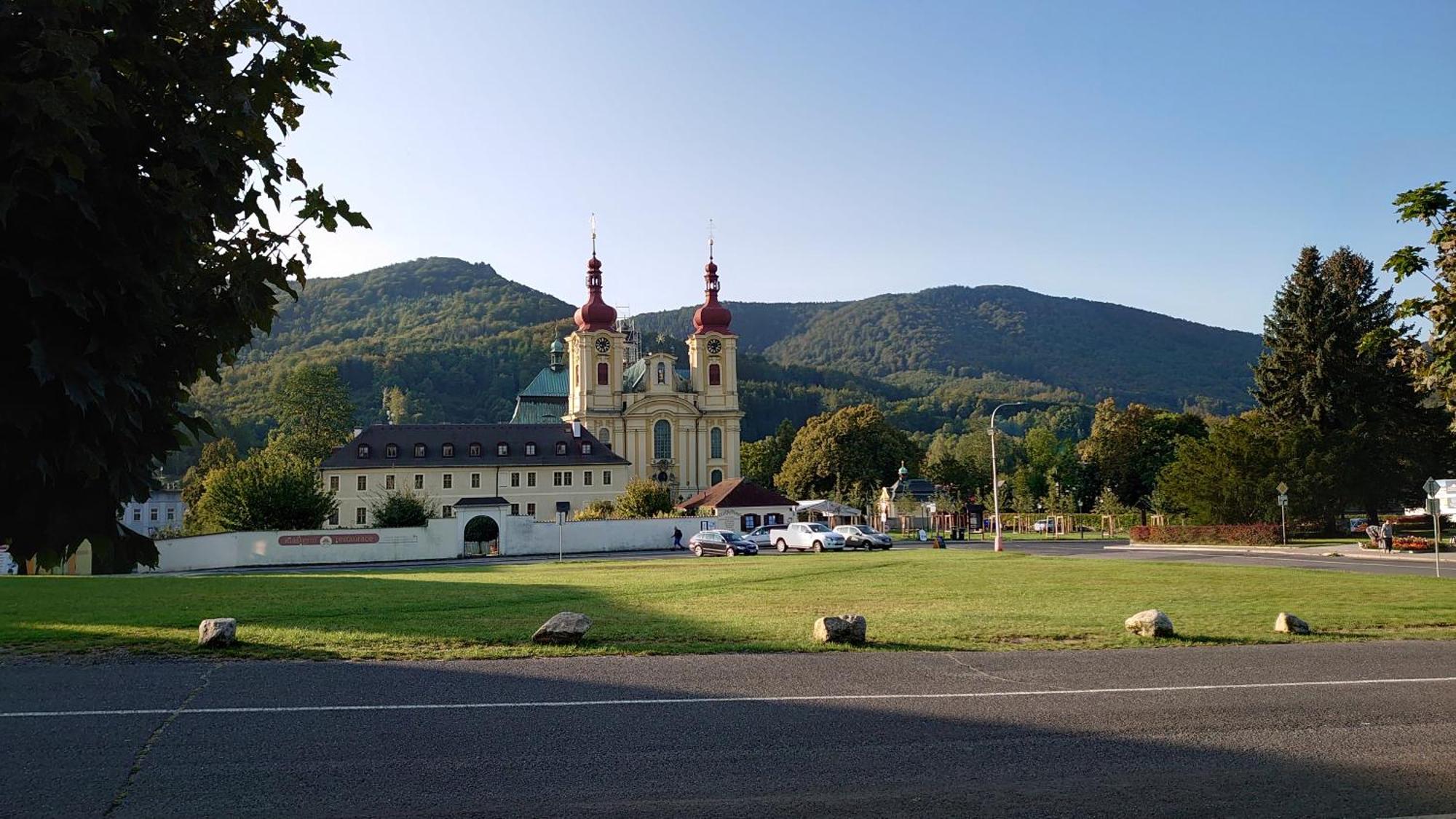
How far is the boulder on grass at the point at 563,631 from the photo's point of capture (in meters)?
15.3

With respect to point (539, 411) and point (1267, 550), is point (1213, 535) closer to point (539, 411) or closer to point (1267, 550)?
point (1267, 550)

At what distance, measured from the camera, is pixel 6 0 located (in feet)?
15.2

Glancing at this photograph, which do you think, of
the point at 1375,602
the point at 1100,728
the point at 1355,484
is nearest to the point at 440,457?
the point at 1355,484

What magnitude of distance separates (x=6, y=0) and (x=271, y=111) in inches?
48.5

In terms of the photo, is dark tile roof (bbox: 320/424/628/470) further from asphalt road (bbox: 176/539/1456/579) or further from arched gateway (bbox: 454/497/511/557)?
asphalt road (bbox: 176/539/1456/579)

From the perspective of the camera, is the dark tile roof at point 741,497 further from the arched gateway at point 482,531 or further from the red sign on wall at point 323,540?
the red sign on wall at point 323,540

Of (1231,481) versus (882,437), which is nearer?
(1231,481)

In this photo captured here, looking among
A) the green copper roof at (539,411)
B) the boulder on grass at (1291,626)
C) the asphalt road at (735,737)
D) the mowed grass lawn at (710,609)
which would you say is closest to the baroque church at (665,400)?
the green copper roof at (539,411)

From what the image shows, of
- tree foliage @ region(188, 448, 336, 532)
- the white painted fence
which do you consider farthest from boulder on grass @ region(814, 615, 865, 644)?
tree foliage @ region(188, 448, 336, 532)

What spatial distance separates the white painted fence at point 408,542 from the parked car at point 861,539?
1392cm

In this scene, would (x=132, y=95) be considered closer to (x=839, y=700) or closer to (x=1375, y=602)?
(x=839, y=700)

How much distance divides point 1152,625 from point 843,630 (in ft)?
15.1

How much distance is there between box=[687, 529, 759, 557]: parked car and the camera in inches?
2141

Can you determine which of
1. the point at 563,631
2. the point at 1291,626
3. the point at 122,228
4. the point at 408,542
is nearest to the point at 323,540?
the point at 408,542
